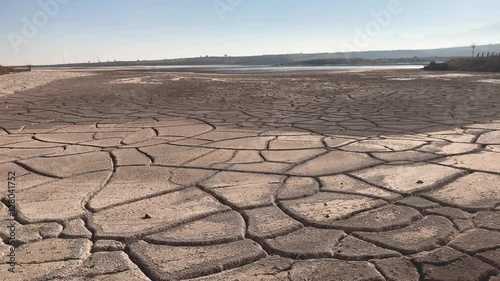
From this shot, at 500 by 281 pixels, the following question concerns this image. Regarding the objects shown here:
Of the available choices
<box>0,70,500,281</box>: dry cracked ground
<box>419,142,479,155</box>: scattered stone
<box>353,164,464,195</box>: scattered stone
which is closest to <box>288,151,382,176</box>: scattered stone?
<box>0,70,500,281</box>: dry cracked ground

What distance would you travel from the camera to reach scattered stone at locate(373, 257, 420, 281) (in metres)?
1.66

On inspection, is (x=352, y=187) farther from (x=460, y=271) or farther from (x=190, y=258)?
(x=190, y=258)

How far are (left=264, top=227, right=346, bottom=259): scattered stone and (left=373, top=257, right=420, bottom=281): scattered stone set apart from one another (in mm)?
209

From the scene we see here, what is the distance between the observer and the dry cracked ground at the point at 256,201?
70.2 inches

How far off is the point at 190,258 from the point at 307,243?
0.52 metres

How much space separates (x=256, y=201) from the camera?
2488 millimetres

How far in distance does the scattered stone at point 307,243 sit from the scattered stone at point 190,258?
90mm

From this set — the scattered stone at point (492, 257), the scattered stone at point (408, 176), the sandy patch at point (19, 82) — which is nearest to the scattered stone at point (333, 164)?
the scattered stone at point (408, 176)

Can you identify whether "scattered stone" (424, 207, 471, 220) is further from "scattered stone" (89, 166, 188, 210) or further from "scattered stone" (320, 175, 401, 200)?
"scattered stone" (89, 166, 188, 210)

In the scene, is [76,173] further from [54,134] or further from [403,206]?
[403,206]

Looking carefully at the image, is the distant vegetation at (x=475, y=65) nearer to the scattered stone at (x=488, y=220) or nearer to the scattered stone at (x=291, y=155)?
the scattered stone at (x=291, y=155)

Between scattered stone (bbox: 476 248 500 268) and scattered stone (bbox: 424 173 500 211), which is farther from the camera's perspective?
scattered stone (bbox: 424 173 500 211)

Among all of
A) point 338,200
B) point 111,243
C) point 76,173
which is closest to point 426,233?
point 338,200

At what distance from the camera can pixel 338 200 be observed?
2482 millimetres
